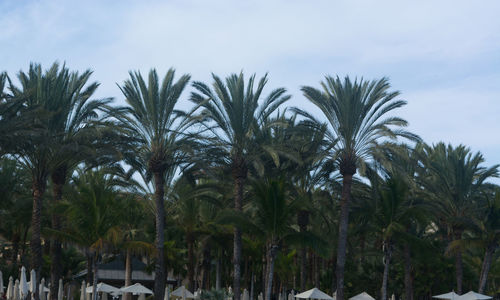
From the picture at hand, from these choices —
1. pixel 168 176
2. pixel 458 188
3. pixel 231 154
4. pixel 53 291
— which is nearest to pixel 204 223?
pixel 168 176

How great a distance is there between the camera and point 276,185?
3102cm

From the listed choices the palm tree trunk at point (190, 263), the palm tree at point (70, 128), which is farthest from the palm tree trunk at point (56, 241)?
the palm tree trunk at point (190, 263)

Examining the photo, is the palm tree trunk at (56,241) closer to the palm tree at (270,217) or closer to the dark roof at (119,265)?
the palm tree at (270,217)

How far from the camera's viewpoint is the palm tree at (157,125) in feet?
99.9

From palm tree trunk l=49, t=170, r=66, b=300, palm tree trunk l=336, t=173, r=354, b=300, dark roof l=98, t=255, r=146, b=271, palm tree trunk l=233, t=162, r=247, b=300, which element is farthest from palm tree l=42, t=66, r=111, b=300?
dark roof l=98, t=255, r=146, b=271

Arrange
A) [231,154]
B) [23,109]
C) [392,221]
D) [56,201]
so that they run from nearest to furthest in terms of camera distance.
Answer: [23,109] → [56,201] → [231,154] → [392,221]

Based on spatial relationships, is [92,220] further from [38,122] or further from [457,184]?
[457,184]

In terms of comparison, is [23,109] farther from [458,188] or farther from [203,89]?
[458,188]

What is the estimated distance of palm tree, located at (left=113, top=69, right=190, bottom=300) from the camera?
30453mm

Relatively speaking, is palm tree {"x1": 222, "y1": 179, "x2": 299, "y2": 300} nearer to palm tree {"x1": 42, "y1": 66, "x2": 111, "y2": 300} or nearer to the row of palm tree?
the row of palm tree

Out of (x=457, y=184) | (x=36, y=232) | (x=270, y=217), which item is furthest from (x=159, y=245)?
(x=457, y=184)

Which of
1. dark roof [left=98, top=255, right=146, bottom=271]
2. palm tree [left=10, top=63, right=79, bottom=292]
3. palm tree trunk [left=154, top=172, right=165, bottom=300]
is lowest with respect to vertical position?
dark roof [left=98, top=255, right=146, bottom=271]

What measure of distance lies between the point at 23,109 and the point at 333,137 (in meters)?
15.4

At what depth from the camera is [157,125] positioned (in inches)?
1206
